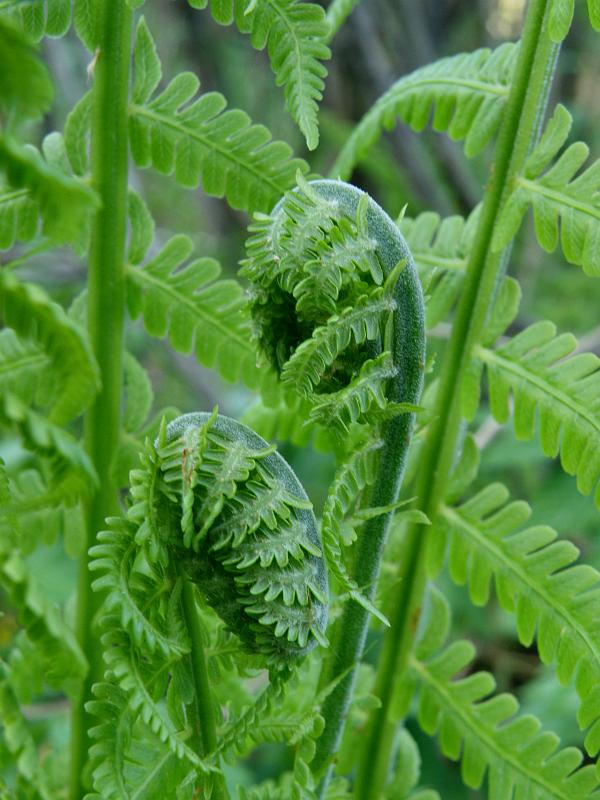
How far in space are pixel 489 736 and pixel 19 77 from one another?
3.16 feet

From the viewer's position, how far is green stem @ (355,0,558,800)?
3.72 feet

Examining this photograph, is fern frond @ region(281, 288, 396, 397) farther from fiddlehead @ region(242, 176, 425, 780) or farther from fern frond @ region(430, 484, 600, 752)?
fern frond @ region(430, 484, 600, 752)

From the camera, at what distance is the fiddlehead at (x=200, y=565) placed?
29.1 inches

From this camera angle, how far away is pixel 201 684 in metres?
0.84

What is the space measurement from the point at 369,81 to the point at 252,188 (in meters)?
2.31

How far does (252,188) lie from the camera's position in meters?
1.18

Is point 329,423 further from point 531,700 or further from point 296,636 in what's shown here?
point 531,700

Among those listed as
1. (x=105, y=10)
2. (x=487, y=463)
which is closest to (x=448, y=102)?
(x=105, y=10)

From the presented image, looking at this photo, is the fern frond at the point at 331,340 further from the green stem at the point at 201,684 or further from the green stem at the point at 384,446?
the green stem at the point at 201,684

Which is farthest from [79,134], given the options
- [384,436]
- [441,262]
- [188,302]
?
[384,436]

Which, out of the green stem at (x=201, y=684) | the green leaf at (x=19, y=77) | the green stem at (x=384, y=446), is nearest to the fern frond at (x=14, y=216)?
the green stem at (x=384, y=446)

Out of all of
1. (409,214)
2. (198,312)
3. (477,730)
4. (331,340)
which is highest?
(331,340)

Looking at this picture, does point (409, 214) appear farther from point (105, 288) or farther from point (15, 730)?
point (15, 730)

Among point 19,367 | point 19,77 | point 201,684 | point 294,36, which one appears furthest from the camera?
point 19,367
